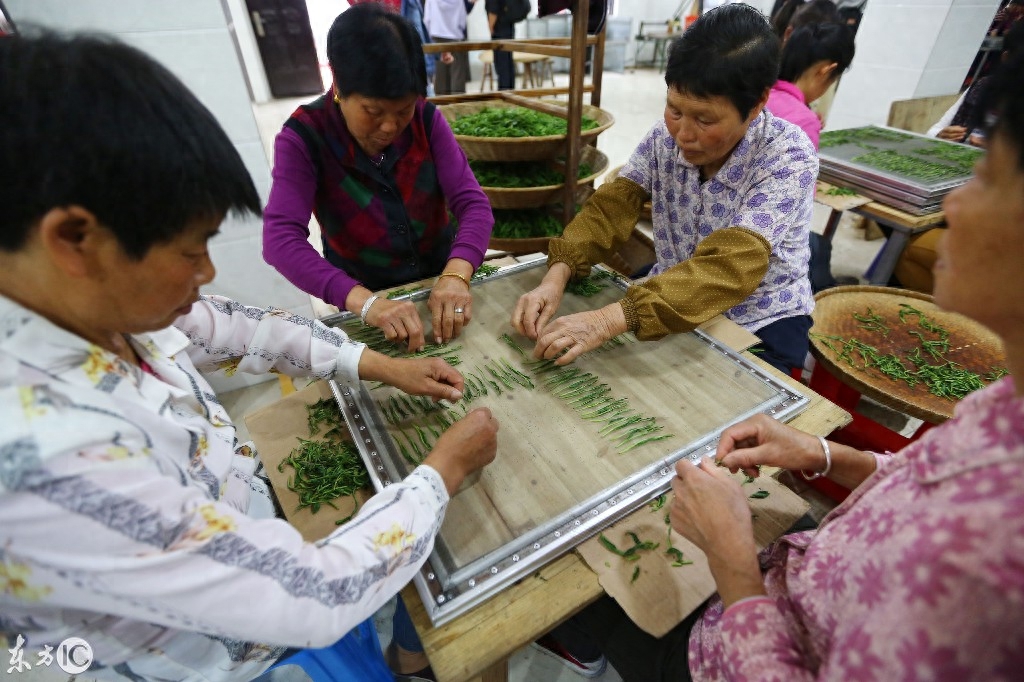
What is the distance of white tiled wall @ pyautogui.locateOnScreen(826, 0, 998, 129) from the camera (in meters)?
4.51

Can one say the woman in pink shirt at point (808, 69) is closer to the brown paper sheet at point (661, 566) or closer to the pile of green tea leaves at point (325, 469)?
the brown paper sheet at point (661, 566)

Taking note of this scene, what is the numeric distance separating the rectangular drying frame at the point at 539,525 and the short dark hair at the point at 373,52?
0.92 meters

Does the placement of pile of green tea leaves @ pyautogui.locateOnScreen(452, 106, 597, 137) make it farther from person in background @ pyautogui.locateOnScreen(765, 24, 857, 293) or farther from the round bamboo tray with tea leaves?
person in background @ pyautogui.locateOnScreen(765, 24, 857, 293)

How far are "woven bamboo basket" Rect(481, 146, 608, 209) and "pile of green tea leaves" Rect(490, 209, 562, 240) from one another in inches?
6.5

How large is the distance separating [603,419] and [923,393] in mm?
1419

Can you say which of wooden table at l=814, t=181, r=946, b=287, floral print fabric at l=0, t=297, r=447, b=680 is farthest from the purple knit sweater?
wooden table at l=814, t=181, r=946, b=287


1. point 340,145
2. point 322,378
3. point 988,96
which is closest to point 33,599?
point 322,378

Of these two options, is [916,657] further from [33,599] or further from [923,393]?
[923,393]

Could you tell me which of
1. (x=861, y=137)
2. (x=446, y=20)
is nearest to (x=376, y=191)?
(x=861, y=137)

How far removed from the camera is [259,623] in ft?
2.27

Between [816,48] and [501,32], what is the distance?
15.4ft

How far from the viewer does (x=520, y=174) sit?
10.3 feet

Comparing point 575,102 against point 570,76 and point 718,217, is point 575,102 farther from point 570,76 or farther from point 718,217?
point 718,217

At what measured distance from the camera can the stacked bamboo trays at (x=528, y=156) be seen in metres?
2.74
